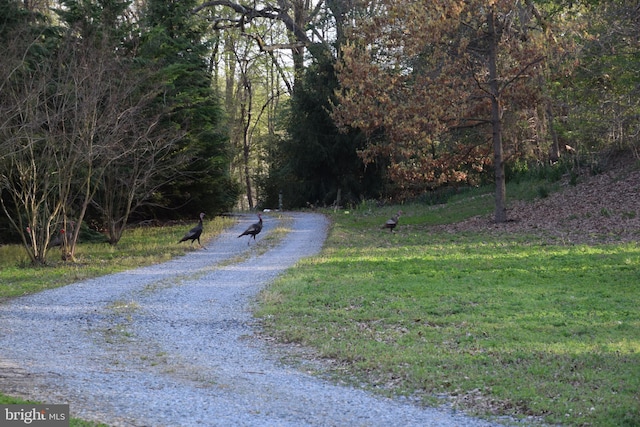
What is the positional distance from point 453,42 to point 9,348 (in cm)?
2204

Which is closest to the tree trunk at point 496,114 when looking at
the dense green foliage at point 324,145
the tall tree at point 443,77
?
the tall tree at point 443,77

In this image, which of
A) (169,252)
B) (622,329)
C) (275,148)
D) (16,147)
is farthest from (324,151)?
(622,329)

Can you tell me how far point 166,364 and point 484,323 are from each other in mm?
4672

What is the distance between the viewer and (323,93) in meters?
45.5

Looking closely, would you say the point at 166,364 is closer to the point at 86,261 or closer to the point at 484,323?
the point at 484,323

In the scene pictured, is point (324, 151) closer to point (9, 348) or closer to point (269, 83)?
point (269, 83)

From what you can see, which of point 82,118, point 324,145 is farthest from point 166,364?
point 324,145

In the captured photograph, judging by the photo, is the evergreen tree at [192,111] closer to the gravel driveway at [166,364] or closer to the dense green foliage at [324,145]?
the dense green foliage at [324,145]

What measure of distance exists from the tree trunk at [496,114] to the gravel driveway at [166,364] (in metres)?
14.5

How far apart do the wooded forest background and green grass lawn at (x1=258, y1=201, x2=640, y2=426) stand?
711cm

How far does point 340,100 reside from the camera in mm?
29859

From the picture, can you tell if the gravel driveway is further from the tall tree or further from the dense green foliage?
the dense green foliage

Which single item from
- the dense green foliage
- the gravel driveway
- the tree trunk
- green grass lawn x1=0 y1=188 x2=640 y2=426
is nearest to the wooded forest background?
the tree trunk

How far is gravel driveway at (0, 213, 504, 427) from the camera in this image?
7098 millimetres
